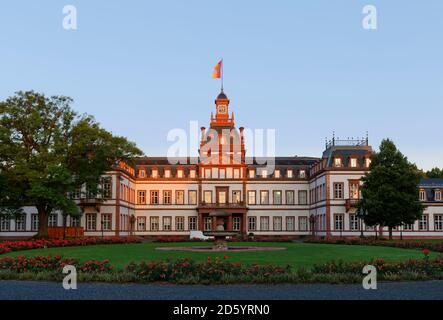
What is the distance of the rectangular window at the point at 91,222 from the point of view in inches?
2530

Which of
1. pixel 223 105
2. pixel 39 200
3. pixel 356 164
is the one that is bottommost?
pixel 39 200

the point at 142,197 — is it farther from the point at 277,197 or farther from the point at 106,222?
the point at 277,197

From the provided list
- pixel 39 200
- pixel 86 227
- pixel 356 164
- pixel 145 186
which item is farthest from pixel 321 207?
pixel 39 200

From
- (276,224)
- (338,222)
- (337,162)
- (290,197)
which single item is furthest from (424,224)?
(276,224)

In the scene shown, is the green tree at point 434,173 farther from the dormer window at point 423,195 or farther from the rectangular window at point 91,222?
the rectangular window at point 91,222

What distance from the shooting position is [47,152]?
1801 inches

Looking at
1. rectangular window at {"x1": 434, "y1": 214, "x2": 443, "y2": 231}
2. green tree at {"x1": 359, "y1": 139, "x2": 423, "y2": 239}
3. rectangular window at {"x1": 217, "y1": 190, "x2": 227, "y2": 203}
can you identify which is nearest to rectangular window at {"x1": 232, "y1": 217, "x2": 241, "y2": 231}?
rectangular window at {"x1": 217, "y1": 190, "x2": 227, "y2": 203}

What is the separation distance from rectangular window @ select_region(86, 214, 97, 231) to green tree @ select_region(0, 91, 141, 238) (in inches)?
586

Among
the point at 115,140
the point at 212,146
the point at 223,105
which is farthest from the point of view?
the point at 223,105

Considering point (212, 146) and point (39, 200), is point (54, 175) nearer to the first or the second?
point (39, 200)

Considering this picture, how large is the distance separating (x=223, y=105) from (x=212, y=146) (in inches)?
295

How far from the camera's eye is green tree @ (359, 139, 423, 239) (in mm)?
51344

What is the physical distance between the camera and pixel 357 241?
49281 millimetres
